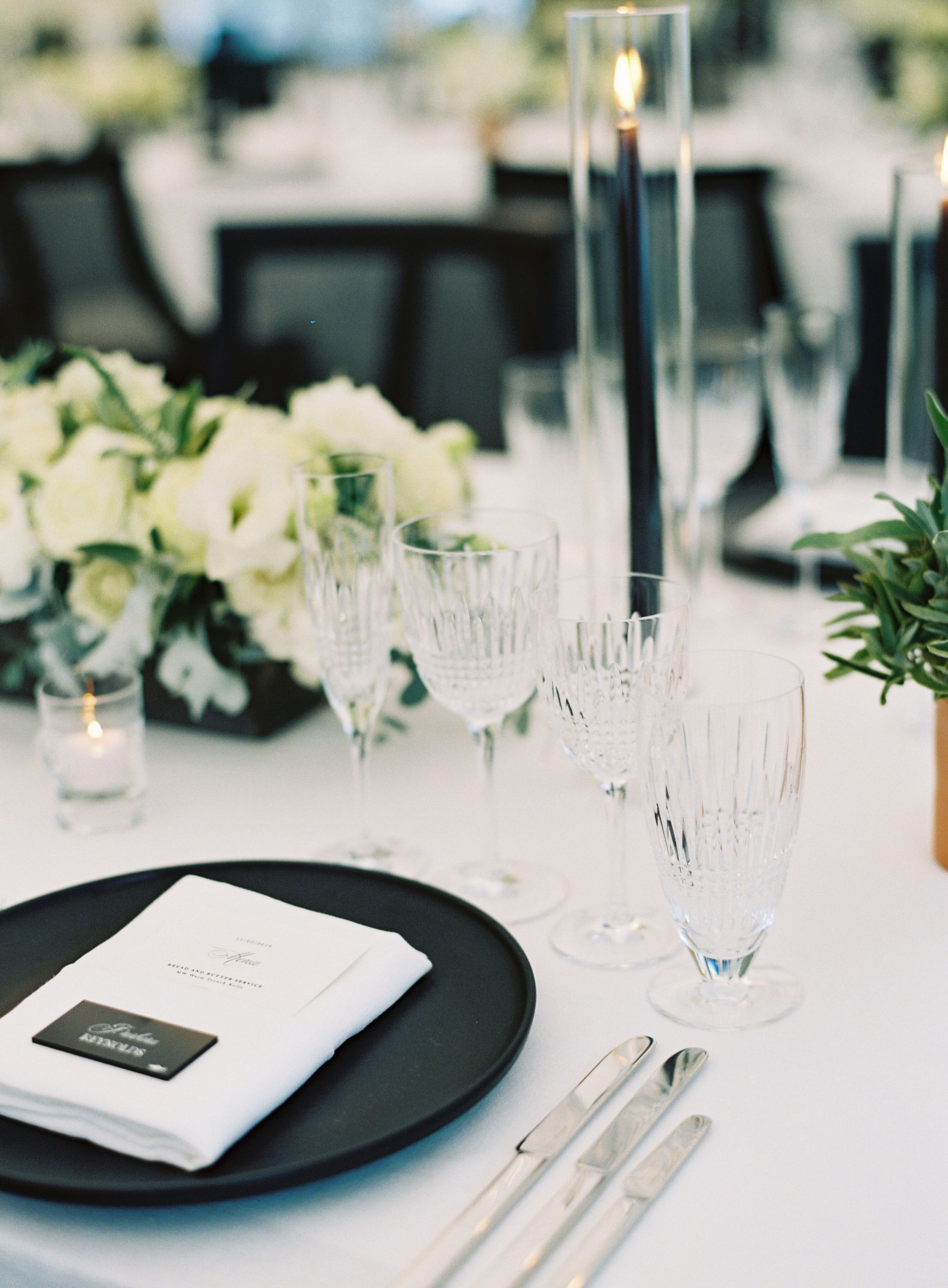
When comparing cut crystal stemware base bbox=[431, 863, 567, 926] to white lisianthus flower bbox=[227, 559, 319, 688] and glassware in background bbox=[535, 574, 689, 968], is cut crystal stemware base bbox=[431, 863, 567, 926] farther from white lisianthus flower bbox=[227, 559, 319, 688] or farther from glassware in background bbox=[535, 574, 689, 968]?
white lisianthus flower bbox=[227, 559, 319, 688]

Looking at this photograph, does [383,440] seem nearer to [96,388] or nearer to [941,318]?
[96,388]

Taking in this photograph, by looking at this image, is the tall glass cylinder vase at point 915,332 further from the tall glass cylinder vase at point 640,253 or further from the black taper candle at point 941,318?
the tall glass cylinder vase at point 640,253

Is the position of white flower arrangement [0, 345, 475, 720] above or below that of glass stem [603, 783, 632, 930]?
above

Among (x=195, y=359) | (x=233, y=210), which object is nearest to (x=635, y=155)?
(x=195, y=359)

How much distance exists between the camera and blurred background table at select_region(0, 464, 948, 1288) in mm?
570

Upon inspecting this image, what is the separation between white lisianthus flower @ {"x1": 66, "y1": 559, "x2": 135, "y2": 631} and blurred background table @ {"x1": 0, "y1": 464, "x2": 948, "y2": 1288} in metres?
0.12

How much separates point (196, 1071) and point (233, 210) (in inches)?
161

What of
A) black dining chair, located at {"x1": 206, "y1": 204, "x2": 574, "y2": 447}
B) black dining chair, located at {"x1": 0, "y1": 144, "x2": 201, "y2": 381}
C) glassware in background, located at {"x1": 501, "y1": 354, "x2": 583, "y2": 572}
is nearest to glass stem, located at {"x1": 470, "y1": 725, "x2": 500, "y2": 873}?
glassware in background, located at {"x1": 501, "y1": 354, "x2": 583, "y2": 572}

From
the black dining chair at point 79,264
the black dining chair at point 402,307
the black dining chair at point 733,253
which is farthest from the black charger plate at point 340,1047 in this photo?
the black dining chair at point 79,264

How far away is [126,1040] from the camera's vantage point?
0.63 metres

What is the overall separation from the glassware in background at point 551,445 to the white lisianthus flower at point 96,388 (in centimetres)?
36

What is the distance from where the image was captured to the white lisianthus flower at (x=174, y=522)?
999 millimetres

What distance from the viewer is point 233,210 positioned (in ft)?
14.3

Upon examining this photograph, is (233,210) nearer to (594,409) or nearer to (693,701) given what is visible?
(594,409)
